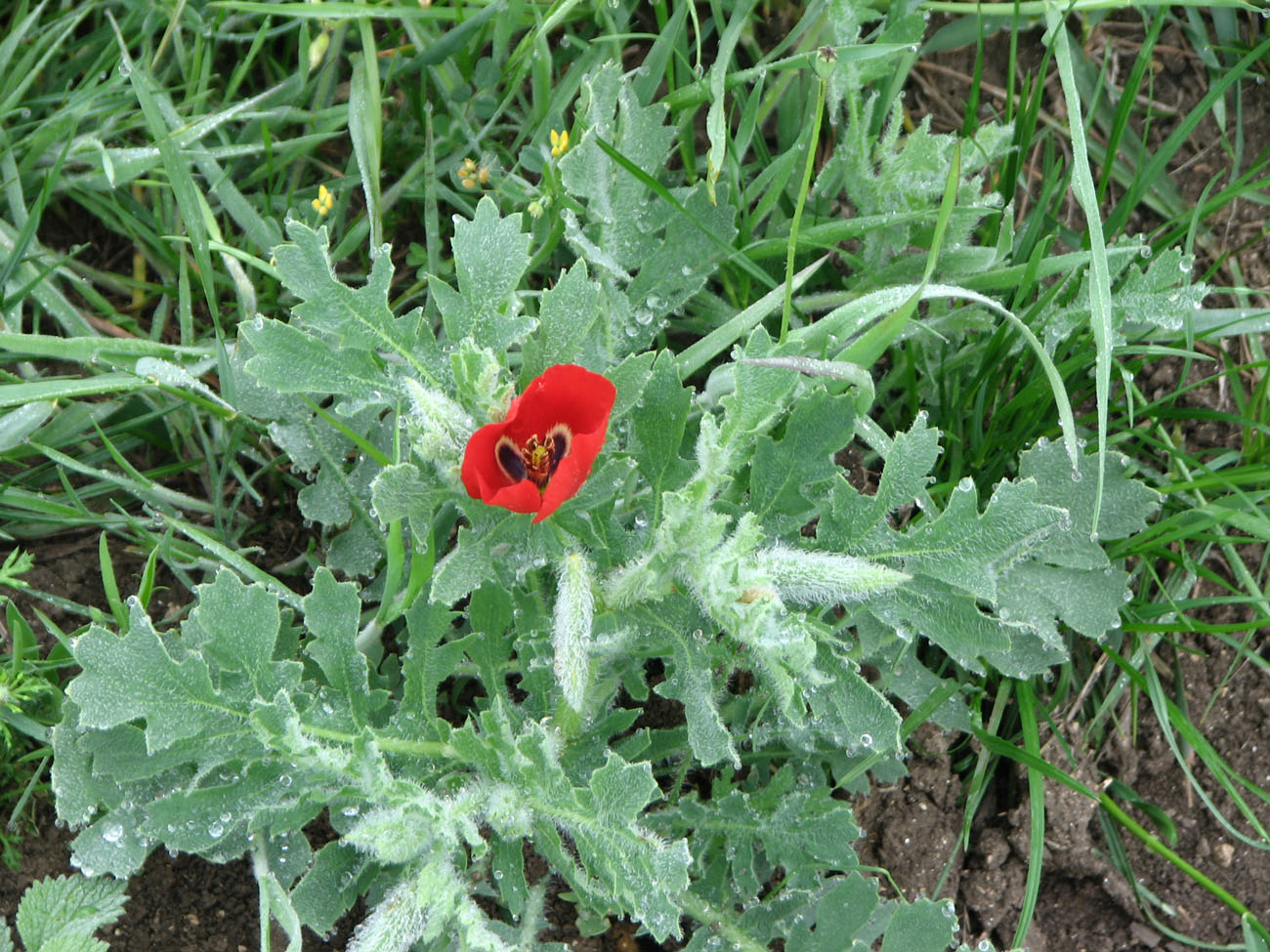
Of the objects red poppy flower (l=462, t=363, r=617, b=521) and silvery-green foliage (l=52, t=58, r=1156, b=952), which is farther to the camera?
silvery-green foliage (l=52, t=58, r=1156, b=952)

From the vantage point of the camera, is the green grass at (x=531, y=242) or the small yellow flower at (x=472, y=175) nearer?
the green grass at (x=531, y=242)

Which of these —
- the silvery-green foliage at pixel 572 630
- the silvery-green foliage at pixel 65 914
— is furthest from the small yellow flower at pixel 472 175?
the silvery-green foliage at pixel 65 914

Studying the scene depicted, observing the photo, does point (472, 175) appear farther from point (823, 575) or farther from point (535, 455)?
point (823, 575)

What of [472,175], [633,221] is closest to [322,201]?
[472,175]

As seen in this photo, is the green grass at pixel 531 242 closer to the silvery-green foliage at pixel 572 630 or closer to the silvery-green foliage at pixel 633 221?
the silvery-green foliage at pixel 633 221

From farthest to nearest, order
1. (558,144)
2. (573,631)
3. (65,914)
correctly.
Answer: (558,144), (65,914), (573,631)

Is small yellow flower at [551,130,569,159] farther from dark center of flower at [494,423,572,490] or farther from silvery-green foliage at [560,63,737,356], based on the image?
dark center of flower at [494,423,572,490]

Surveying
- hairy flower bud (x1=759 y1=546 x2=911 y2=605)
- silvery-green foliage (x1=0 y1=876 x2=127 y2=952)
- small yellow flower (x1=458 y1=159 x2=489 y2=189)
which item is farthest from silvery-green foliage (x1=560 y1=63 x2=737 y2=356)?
silvery-green foliage (x1=0 y1=876 x2=127 y2=952)
